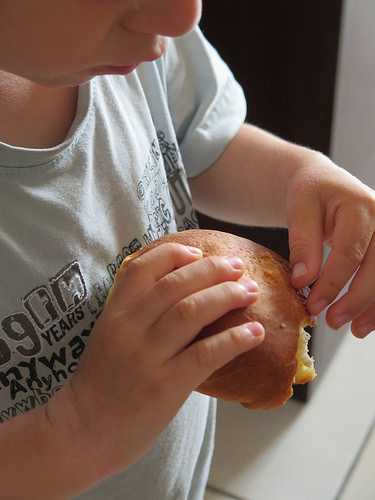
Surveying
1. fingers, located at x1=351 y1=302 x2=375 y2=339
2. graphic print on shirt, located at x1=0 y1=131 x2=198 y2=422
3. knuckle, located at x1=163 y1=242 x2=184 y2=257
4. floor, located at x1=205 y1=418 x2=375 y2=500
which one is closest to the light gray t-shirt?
graphic print on shirt, located at x1=0 y1=131 x2=198 y2=422

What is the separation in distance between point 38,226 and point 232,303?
0.18 metres

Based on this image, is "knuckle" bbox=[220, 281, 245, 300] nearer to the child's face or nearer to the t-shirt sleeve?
the child's face

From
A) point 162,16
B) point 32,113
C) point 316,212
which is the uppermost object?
point 162,16

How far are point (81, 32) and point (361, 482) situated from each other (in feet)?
3.31

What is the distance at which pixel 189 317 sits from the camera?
51cm

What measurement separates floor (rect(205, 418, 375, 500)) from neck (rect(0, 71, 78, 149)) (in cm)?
83

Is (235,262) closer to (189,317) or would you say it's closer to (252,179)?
(189,317)

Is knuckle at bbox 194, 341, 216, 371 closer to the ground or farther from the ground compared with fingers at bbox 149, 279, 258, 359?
closer to the ground

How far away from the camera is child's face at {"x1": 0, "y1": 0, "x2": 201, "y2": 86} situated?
430 millimetres

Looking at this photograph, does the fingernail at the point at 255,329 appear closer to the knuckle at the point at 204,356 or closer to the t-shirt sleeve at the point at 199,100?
the knuckle at the point at 204,356

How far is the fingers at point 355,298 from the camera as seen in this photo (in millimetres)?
610

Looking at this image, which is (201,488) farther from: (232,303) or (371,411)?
(371,411)

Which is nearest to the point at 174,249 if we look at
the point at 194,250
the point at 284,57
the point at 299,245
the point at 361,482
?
the point at 194,250

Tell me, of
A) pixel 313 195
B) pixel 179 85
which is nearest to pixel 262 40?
pixel 179 85
